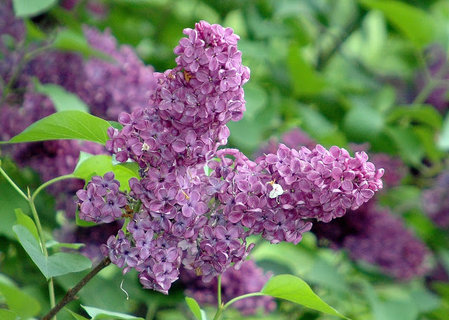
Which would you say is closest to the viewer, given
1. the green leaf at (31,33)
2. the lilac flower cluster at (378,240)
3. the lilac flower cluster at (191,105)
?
the lilac flower cluster at (191,105)

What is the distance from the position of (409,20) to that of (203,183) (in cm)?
135

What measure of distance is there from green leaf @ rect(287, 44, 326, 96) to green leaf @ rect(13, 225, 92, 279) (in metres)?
1.12

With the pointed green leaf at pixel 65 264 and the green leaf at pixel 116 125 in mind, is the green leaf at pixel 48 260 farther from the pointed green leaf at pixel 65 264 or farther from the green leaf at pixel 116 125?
the green leaf at pixel 116 125

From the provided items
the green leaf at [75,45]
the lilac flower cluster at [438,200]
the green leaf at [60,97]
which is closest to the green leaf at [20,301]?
the green leaf at [60,97]

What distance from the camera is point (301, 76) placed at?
190 cm

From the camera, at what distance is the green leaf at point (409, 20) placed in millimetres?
1920

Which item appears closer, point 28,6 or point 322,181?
point 322,181

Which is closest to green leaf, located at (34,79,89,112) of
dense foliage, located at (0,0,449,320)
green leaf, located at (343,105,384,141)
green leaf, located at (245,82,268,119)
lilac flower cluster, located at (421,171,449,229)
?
dense foliage, located at (0,0,449,320)

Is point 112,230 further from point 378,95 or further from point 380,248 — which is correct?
point 378,95

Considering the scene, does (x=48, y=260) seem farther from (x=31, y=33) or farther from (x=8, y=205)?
(x=31, y=33)

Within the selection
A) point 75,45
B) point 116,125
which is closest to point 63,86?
point 75,45

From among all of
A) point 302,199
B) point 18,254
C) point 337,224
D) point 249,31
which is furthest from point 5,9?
point 302,199

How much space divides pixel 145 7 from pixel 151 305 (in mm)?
932

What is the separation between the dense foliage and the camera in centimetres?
78
